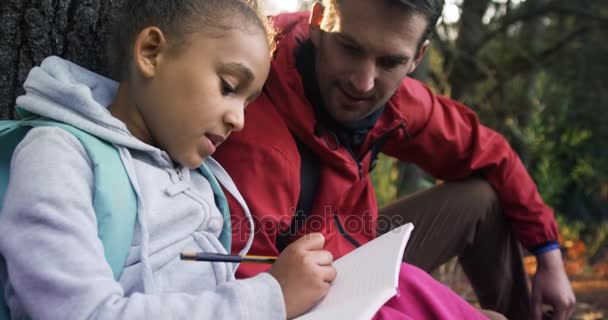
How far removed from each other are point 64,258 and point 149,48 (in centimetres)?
55

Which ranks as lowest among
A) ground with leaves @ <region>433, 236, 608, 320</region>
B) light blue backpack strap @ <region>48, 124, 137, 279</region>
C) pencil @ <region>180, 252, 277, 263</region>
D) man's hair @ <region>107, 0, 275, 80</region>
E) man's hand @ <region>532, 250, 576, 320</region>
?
ground with leaves @ <region>433, 236, 608, 320</region>

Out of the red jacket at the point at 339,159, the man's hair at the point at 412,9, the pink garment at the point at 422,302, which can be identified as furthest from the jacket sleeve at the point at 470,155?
the pink garment at the point at 422,302

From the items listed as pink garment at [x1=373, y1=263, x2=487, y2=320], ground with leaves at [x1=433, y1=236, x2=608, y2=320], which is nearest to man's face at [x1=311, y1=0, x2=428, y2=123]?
pink garment at [x1=373, y1=263, x2=487, y2=320]

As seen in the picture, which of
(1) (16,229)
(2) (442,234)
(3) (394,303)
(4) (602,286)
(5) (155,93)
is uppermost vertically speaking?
(5) (155,93)

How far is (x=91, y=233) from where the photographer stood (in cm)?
125

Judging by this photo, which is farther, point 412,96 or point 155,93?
point 412,96

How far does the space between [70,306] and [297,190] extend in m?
0.91

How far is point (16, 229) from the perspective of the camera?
1213mm

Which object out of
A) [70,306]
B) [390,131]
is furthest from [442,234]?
[70,306]

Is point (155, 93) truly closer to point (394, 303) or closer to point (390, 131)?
point (394, 303)

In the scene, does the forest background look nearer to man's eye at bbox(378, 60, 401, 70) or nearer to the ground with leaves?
the ground with leaves

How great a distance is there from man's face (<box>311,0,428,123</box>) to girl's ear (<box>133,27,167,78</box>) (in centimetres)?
73

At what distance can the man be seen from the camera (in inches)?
77.4

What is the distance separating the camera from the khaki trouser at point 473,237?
276cm
